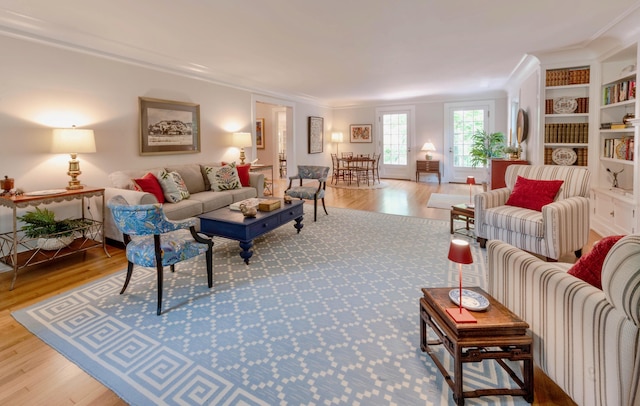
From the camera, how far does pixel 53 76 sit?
376cm

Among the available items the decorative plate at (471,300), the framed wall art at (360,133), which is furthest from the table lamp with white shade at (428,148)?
the decorative plate at (471,300)

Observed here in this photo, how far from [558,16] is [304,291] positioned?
12.8ft

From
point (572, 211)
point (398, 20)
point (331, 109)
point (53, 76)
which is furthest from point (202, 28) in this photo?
point (331, 109)

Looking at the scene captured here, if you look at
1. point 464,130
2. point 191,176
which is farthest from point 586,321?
point 464,130

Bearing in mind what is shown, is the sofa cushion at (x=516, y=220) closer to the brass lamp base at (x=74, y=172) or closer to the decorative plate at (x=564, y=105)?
the decorative plate at (x=564, y=105)

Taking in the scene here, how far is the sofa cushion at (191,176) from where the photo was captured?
16.3 ft

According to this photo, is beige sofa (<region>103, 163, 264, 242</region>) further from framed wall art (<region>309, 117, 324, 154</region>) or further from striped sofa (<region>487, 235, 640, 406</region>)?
framed wall art (<region>309, 117, 324, 154</region>)

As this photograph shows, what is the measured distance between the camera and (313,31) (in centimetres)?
381

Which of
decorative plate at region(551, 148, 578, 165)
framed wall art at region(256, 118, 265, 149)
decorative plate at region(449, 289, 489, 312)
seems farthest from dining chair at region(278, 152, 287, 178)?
decorative plate at region(449, 289, 489, 312)

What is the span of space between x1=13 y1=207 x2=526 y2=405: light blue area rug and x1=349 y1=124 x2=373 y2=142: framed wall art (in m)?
7.40

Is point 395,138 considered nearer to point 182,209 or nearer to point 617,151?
point 617,151

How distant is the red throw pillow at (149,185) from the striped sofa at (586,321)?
12.6 feet

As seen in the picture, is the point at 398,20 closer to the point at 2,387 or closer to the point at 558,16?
the point at 558,16

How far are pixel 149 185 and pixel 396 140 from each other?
25.8 feet
